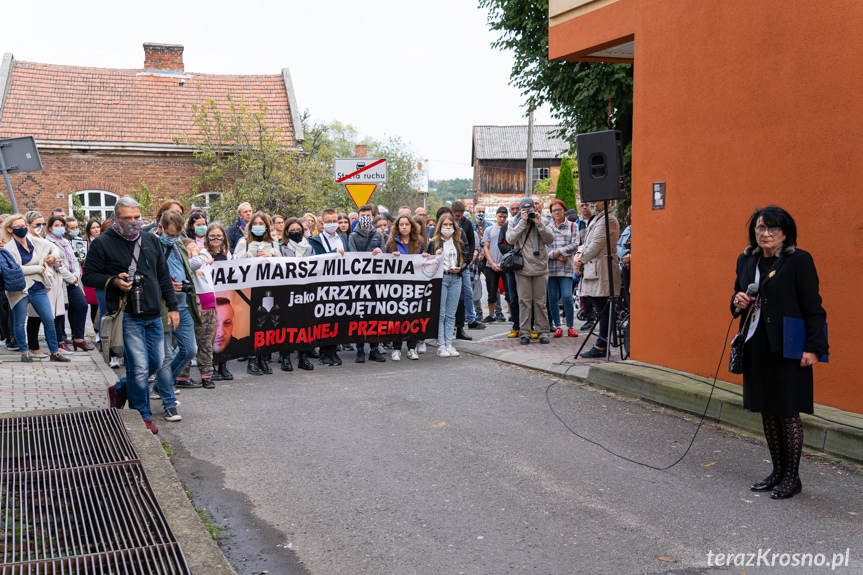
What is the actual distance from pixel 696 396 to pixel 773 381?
2.24m

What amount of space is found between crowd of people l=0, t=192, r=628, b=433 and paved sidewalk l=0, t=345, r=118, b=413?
30 cm

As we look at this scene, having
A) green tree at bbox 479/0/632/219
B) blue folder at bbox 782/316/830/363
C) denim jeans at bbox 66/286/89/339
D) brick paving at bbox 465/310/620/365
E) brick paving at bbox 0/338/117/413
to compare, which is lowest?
brick paving at bbox 465/310/620/365

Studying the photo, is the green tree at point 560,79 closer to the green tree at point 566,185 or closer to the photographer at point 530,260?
the photographer at point 530,260

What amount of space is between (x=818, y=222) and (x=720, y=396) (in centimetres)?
177

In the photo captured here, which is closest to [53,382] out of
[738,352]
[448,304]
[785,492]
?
[448,304]

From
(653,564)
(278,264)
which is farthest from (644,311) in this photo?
(653,564)

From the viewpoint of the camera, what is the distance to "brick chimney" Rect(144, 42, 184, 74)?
35.2 m

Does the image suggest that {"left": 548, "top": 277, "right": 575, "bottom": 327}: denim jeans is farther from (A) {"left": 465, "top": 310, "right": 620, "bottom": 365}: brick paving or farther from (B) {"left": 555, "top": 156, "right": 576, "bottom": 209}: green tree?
(B) {"left": 555, "top": 156, "right": 576, "bottom": 209}: green tree

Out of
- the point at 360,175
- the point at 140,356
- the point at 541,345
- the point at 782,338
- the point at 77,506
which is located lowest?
the point at 541,345

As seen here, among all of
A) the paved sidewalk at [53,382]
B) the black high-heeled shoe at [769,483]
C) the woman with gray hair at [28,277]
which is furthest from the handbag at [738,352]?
the woman with gray hair at [28,277]

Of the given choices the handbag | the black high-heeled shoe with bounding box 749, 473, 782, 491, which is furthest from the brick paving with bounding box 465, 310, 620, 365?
the black high-heeled shoe with bounding box 749, 473, 782, 491

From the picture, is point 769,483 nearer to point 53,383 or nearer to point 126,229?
point 126,229

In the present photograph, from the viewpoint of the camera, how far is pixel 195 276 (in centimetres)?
902

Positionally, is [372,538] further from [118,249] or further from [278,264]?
[278,264]
